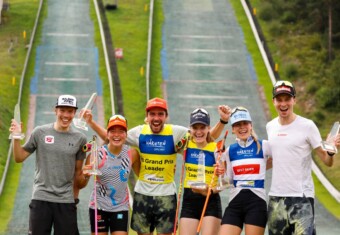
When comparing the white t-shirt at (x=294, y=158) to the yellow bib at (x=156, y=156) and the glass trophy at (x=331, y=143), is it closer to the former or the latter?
the glass trophy at (x=331, y=143)

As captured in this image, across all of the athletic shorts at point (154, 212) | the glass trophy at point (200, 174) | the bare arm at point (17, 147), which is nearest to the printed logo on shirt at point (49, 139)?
the bare arm at point (17, 147)

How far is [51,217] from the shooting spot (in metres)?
11.6

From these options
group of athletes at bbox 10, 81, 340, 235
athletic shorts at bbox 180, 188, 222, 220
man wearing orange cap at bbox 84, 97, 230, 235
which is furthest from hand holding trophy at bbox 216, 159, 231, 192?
man wearing orange cap at bbox 84, 97, 230, 235

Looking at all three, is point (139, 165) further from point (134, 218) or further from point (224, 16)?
point (224, 16)

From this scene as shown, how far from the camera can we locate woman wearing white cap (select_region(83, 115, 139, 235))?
11.9 metres

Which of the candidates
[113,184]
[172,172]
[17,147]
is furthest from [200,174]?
[17,147]

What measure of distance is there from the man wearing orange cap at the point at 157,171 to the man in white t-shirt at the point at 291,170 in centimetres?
112

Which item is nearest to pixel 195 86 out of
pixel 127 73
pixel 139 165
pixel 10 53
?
pixel 127 73

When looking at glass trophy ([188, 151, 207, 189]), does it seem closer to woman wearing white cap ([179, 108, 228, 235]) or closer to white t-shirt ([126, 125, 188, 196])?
woman wearing white cap ([179, 108, 228, 235])

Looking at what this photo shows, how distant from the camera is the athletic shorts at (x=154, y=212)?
40.2ft

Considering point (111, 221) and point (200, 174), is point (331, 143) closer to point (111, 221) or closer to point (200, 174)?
point (200, 174)

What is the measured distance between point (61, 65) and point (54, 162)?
32.7m

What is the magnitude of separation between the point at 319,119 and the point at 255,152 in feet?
88.0

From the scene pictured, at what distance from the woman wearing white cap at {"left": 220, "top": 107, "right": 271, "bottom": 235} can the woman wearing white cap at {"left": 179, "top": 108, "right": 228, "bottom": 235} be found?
17.5 inches
